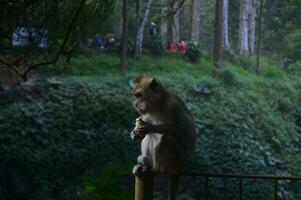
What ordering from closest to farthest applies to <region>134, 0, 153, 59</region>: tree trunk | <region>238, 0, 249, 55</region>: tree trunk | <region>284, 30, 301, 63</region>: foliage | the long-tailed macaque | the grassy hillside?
the long-tailed macaque, the grassy hillside, <region>134, 0, 153, 59</region>: tree trunk, <region>284, 30, 301, 63</region>: foliage, <region>238, 0, 249, 55</region>: tree trunk

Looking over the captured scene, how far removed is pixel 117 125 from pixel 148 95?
318 inches

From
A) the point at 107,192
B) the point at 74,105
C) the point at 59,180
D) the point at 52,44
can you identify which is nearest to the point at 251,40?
the point at 74,105

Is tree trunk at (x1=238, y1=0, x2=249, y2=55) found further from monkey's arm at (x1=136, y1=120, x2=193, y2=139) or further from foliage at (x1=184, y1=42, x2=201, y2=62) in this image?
monkey's arm at (x1=136, y1=120, x2=193, y2=139)

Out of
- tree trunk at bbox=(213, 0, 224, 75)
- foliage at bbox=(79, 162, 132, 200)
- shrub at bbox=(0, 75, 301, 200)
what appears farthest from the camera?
tree trunk at bbox=(213, 0, 224, 75)

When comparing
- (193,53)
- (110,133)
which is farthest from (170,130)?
(193,53)

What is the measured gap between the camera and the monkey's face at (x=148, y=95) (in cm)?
385

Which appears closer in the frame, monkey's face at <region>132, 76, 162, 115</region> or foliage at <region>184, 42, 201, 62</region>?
monkey's face at <region>132, 76, 162, 115</region>

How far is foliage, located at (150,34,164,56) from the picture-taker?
18547 millimetres

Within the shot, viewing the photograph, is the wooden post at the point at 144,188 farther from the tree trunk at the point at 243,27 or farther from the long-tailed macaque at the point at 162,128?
the tree trunk at the point at 243,27

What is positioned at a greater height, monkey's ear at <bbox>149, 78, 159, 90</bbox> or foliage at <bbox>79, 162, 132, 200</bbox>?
monkey's ear at <bbox>149, 78, 159, 90</bbox>

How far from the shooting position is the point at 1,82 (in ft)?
39.5

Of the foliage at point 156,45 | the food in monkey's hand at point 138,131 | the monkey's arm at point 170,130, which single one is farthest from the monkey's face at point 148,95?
the foliage at point 156,45

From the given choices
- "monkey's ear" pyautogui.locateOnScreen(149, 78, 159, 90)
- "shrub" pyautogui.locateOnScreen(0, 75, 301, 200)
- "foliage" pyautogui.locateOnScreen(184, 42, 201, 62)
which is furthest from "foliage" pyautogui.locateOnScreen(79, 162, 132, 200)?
"foliage" pyautogui.locateOnScreen(184, 42, 201, 62)

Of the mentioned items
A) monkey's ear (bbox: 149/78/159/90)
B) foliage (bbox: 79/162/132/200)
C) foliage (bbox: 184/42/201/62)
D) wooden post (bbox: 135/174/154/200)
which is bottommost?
foliage (bbox: 184/42/201/62)
